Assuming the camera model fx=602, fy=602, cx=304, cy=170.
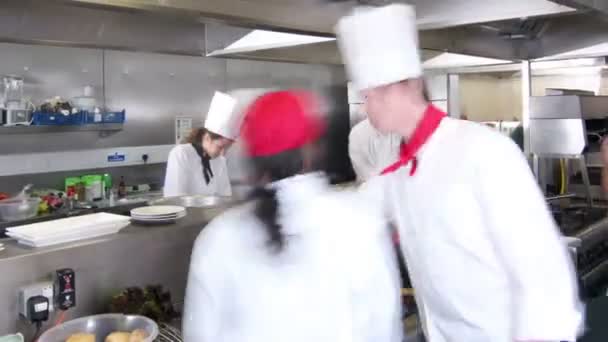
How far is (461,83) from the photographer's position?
4633 millimetres

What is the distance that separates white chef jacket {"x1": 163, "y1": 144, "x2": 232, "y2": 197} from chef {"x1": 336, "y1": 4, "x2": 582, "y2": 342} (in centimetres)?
203

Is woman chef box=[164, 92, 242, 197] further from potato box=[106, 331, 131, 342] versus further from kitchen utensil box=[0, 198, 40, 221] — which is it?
potato box=[106, 331, 131, 342]

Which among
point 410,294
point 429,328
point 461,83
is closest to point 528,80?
point 461,83

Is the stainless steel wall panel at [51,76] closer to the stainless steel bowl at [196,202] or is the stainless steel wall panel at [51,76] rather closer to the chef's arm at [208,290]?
the stainless steel bowl at [196,202]

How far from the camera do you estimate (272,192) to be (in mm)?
1143

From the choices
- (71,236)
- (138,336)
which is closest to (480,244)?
(138,336)

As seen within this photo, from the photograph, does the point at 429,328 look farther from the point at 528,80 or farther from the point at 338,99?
the point at 338,99

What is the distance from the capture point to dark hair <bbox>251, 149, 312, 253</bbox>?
1132 mm

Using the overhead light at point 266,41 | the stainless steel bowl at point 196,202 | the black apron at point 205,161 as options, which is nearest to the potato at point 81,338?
the stainless steel bowl at point 196,202

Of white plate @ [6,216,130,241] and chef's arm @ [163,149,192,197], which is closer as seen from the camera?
white plate @ [6,216,130,241]

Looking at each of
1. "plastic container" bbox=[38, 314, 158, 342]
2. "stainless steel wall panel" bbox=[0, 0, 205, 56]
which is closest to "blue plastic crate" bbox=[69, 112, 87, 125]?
"stainless steel wall panel" bbox=[0, 0, 205, 56]

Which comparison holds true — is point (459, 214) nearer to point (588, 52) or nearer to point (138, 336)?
point (138, 336)

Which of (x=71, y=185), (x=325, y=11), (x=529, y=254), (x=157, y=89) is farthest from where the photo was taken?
(x=157, y=89)

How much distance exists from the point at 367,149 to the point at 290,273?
2.27 metres
